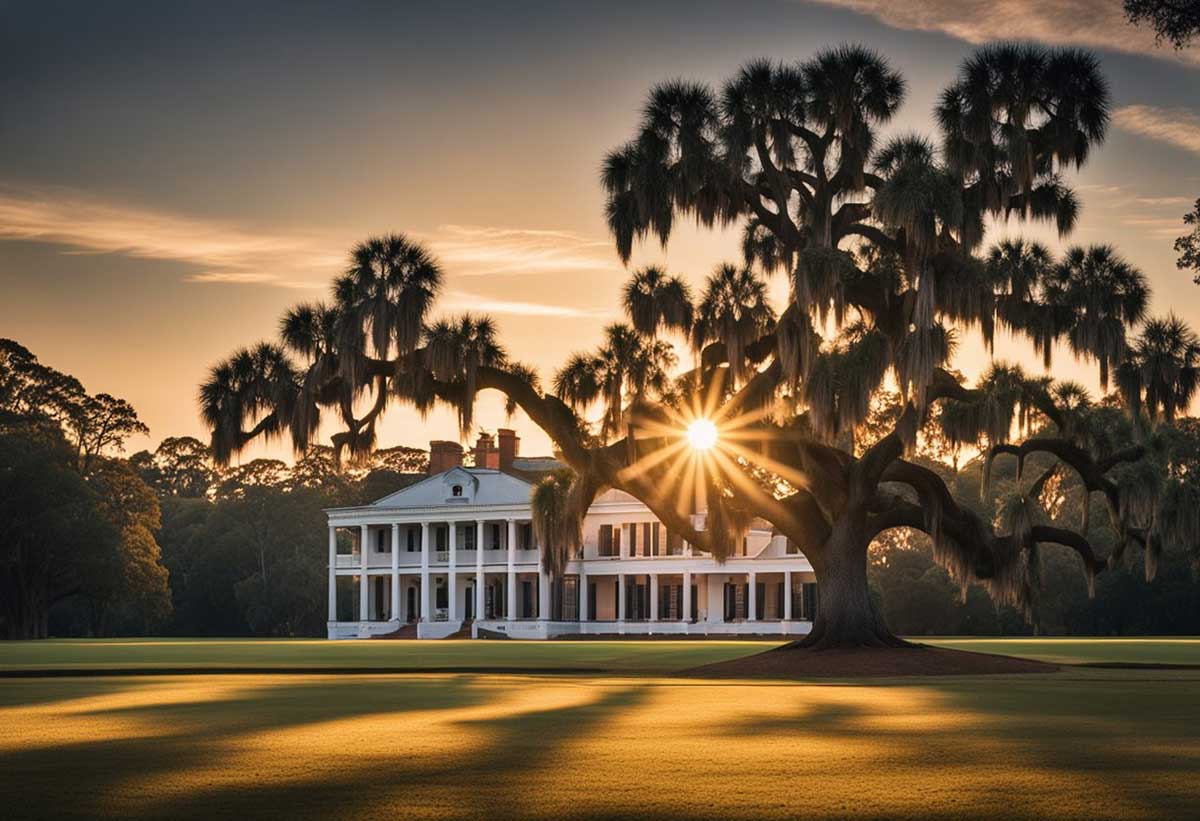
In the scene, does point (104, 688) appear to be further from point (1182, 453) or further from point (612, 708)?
point (1182, 453)

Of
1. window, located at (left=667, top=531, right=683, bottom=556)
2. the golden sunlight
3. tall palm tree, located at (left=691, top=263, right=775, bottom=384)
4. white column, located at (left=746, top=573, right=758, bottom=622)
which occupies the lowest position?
white column, located at (left=746, top=573, right=758, bottom=622)

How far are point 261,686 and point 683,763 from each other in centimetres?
1555

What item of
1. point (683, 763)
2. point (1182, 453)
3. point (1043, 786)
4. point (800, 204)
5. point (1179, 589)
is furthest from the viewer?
point (1179, 589)

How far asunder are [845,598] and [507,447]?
5894 cm

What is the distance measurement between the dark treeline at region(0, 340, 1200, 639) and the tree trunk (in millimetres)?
31442

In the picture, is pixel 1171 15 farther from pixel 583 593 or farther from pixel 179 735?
pixel 583 593

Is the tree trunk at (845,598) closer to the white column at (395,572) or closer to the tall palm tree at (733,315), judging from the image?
the tall palm tree at (733,315)

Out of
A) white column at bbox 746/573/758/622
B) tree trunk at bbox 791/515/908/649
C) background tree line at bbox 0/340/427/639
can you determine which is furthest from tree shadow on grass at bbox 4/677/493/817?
white column at bbox 746/573/758/622

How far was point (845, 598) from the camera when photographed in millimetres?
34625

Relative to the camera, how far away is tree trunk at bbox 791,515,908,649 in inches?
1349

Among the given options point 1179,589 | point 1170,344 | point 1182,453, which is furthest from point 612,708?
point 1179,589

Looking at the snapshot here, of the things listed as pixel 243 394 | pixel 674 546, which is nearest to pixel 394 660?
pixel 243 394

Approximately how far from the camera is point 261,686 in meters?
26.4

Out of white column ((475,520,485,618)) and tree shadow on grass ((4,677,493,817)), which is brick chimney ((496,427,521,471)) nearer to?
white column ((475,520,485,618))
